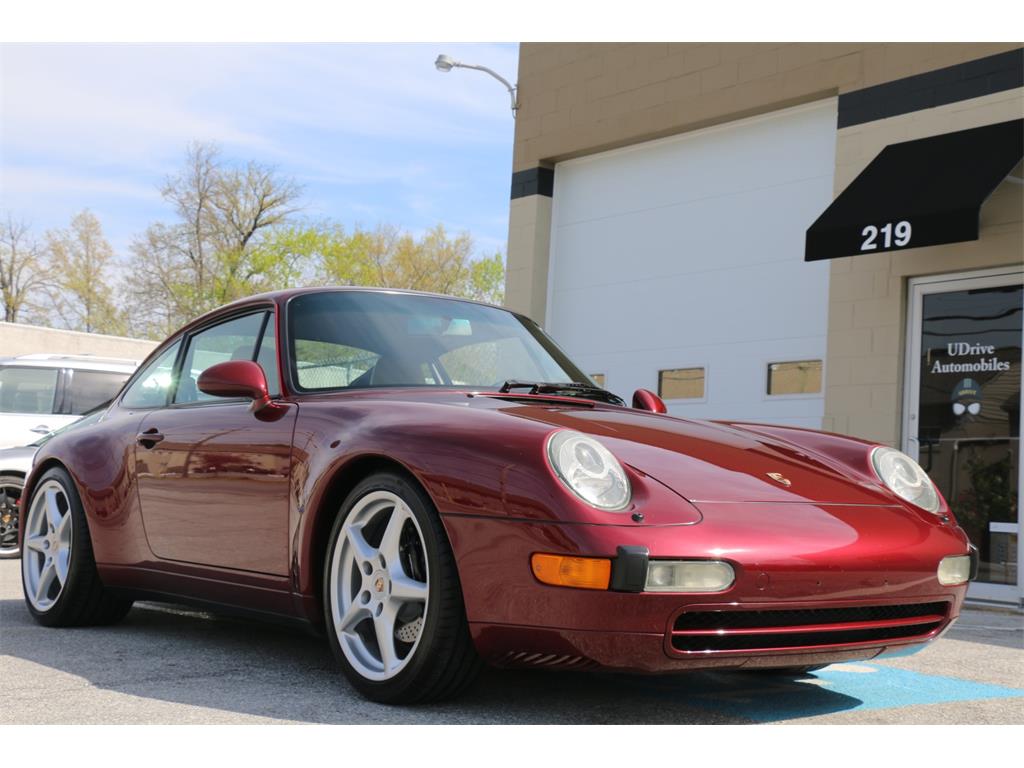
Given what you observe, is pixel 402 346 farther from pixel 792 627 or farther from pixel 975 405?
pixel 975 405

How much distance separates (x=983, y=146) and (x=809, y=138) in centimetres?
201

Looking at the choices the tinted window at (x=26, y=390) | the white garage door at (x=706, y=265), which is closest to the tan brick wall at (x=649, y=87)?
the white garage door at (x=706, y=265)

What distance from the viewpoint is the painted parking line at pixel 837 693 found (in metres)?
3.65

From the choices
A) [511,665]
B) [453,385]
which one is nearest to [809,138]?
[453,385]

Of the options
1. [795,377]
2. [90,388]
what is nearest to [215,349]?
[90,388]

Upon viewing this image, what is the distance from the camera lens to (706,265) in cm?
1126

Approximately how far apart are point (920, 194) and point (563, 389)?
5.39m

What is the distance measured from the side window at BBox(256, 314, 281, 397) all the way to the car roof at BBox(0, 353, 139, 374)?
22.4 feet

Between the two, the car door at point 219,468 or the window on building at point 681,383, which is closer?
the car door at point 219,468

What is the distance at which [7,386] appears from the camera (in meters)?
10.6

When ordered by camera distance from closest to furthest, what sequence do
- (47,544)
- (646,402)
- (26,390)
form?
(646,402) → (47,544) → (26,390)

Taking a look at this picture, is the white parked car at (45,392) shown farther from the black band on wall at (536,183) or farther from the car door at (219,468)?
the car door at (219,468)
